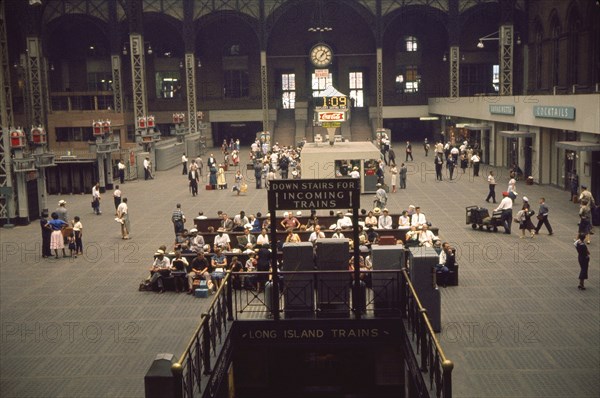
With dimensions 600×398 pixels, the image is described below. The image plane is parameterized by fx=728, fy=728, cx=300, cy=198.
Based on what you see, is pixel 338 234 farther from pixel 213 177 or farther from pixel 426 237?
pixel 213 177

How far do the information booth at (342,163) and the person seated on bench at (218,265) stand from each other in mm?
16349

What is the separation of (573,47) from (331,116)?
17046 millimetres

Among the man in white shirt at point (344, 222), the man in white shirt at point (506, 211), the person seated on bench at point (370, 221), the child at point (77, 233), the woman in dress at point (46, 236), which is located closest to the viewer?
the man in white shirt at point (344, 222)

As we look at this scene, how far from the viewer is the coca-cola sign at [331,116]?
132 ft

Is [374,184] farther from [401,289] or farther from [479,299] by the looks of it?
[401,289]

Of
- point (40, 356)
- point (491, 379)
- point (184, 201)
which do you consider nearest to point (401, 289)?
point (491, 379)

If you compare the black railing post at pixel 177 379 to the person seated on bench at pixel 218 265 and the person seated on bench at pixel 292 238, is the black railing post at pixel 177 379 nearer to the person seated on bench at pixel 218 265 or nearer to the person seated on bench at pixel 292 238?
the person seated on bench at pixel 218 265

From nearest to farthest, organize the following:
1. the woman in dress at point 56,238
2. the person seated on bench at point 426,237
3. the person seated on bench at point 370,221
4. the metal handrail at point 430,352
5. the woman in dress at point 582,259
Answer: the metal handrail at point 430,352 → the woman in dress at point 582,259 → the person seated on bench at point 426,237 → the person seated on bench at point 370,221 → the woman in dress at point 56,238

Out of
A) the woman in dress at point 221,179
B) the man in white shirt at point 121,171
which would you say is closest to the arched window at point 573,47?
the woman in dress at point 221,179

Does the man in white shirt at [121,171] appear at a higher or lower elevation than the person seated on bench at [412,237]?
higher

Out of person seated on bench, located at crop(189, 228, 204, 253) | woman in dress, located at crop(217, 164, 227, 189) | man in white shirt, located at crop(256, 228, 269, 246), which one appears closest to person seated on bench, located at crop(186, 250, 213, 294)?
person seated on bench, located at crop(189, 228, 204, 253)

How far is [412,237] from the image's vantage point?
22.5 m

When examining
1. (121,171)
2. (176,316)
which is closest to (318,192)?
(176,316)

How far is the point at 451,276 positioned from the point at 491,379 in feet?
22.1
